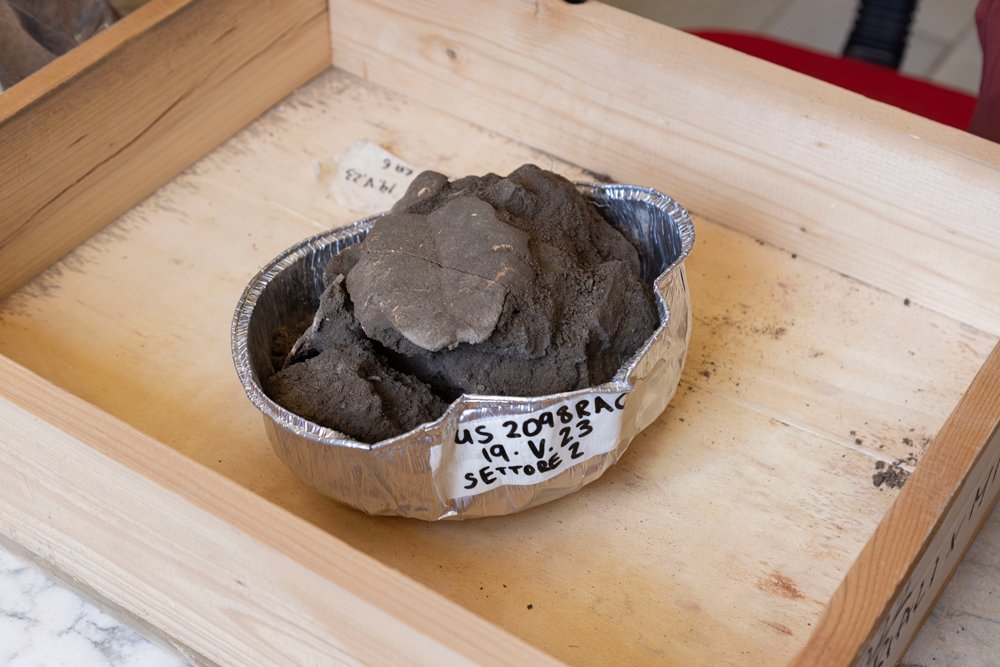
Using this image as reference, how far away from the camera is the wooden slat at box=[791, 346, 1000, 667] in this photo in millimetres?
603

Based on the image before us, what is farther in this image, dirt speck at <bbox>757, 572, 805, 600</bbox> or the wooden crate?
dirt speck at <bbox>757, 572, 805, 600</bbox>

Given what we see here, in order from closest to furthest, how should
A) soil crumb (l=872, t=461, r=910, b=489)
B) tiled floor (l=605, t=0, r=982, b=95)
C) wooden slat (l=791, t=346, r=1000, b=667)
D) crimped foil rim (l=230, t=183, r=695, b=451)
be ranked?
wooden slat (l=791, t=346, r=1000, b=667)
crimped foil rim (l=230, t=183, r=695, b=451)
soil crumb (l=872, t=461, r=910, b=489)
tiled floor (l=605, t=0, r=982, b=95)

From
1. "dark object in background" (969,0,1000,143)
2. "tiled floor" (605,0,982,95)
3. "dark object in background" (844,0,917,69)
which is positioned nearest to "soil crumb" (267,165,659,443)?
"dark object in background" (969,0,1000,143)

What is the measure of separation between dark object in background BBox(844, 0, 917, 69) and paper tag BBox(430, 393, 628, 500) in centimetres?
93

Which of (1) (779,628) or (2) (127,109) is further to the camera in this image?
(2) (127,109)

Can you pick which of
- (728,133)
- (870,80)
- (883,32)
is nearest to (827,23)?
(883,32)

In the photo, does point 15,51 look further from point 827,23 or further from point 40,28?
point 827,23

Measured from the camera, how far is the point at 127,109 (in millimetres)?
1077

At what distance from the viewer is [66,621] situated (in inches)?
33.1

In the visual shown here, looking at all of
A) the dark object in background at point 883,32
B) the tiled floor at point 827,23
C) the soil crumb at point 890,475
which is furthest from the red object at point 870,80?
the tiled floor at point 827,23

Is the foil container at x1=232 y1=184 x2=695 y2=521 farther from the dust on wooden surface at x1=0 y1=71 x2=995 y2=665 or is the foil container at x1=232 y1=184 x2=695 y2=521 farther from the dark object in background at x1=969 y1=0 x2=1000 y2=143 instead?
the dark object in background at x1=969 y1=0 x2=1000 y2=143

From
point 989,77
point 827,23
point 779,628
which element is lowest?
point 827,23

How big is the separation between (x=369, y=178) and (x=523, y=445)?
0.56 m

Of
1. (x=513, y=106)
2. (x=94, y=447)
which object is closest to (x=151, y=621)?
(x=94, y=447)
